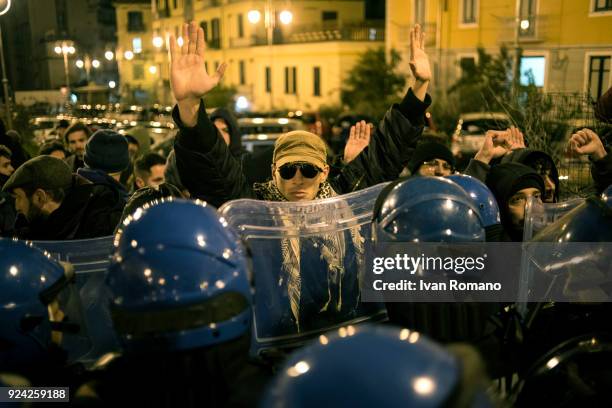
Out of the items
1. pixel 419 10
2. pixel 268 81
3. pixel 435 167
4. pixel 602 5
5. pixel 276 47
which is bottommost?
pixel 268 81

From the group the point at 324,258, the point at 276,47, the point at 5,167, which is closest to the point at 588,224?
the point at 324,258

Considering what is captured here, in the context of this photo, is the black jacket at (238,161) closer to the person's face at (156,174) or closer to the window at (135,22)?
the person's face at (156,174)

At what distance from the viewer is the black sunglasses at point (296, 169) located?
10.8 feet

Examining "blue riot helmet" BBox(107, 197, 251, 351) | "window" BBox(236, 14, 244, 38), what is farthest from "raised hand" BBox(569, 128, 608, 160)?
"window" BBox(236, 14, 244, 38)

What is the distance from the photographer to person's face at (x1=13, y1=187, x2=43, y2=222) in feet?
13.0

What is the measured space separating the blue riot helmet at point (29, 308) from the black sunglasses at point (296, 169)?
137 cm

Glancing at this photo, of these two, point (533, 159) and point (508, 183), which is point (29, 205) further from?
point (533, 159)

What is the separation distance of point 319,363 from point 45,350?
1180mm

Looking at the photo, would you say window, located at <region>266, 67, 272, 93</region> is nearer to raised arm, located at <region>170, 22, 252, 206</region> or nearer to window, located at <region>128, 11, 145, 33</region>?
window, located at <region>128, 11, 145, 33</region>

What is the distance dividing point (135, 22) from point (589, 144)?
135ft

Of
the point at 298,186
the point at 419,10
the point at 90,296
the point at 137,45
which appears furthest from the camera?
the point at 137,45

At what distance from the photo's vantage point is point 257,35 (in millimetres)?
43594

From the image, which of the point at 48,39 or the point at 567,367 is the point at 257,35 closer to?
the point at 48,39

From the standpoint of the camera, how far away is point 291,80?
4006 centimetres
